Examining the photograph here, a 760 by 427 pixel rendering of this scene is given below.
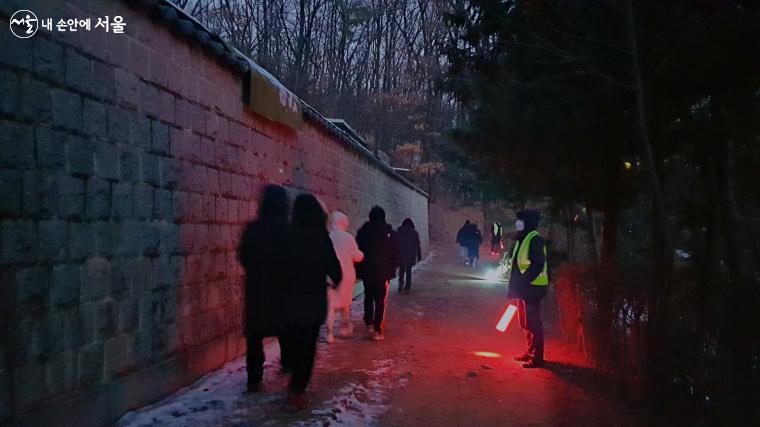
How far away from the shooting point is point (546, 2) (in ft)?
25.4

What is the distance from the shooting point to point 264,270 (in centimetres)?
557

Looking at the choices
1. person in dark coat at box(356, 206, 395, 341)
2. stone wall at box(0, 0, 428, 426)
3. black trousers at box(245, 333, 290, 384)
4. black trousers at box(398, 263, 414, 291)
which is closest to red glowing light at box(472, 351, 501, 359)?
person in dark coat at box(356, 206, 395, 341)

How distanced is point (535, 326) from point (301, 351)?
3.35 m

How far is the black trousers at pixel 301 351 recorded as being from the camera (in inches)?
214

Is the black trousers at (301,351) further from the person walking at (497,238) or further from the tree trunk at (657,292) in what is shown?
the person walking at (497,238)

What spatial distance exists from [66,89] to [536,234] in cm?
523

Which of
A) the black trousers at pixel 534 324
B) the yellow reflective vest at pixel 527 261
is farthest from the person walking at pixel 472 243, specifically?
the yellow reflective vest at pixel 527 261

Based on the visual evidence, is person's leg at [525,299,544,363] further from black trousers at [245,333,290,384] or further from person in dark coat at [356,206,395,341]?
black trousers at [245,333,290,384]

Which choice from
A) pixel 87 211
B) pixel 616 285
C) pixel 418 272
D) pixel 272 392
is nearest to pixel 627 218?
pixel 418 272

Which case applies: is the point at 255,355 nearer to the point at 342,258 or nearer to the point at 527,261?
the point at 342,258

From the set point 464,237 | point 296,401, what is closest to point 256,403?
point 296,401

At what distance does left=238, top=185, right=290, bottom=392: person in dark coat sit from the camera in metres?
5.50

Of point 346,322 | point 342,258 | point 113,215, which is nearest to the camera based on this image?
point 113,215

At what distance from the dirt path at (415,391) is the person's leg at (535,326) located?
237 millimetres
